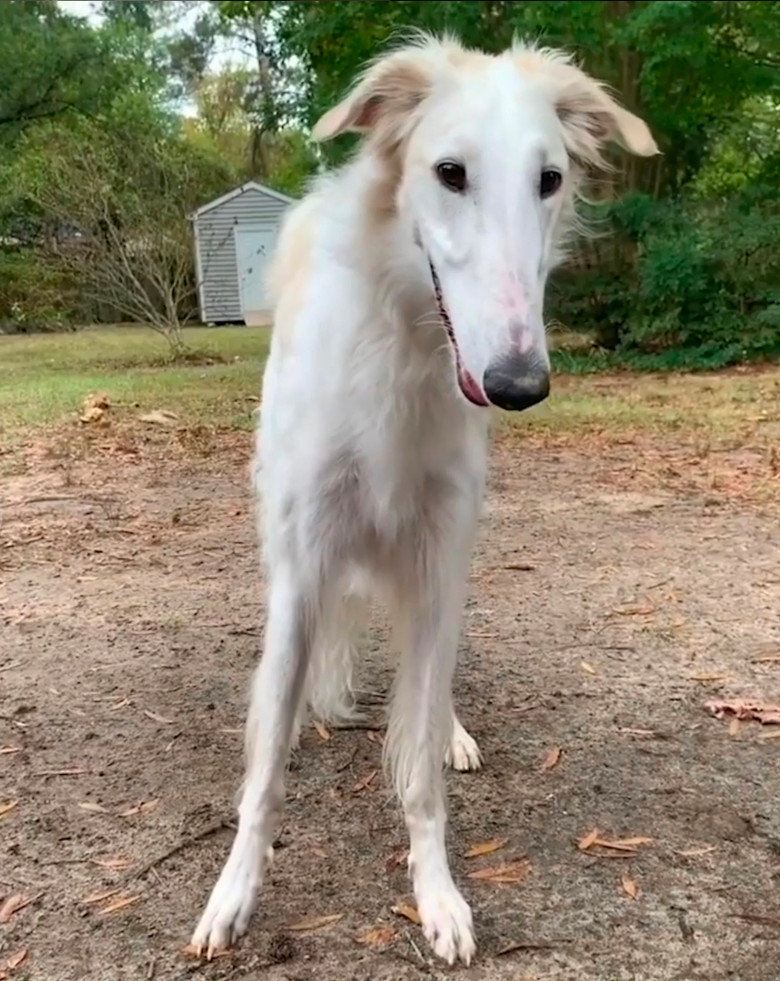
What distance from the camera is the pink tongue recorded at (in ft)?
5.94

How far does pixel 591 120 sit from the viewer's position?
7.29ft

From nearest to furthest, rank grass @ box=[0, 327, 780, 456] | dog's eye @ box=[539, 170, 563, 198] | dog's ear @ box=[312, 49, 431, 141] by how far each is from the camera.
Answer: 1. dog's eye @ box=[539, 170, 563, 198]
2. dog's ear @ box=[312, 49, 431, 141]
3. grass @ box=[0, 327, 780, 456]

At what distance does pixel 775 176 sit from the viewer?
14086 mm

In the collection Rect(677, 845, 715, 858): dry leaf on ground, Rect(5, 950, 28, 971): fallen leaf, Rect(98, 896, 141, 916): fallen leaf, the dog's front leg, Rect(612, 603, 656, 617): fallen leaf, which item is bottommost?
Rect(612, 603, 656, 617): fallen leaf

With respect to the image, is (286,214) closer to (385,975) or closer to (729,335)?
(385,975)

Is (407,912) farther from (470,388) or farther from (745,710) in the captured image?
(745,710)

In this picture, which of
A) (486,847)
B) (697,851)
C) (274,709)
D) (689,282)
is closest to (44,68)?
(689,282)

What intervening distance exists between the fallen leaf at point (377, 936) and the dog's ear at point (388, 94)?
5.66 ft

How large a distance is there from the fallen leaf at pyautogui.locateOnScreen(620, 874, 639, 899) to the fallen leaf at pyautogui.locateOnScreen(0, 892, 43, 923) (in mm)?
1364

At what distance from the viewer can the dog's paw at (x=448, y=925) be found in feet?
7.04

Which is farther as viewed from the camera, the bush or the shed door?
the shed door

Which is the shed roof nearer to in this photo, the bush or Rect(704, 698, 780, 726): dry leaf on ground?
the bush

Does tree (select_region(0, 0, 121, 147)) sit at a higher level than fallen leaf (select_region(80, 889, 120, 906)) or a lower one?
higher

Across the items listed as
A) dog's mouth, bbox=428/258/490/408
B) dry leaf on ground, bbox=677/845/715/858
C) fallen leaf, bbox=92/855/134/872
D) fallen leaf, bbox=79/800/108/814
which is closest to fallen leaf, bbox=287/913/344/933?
fallen leaf, bbox=92/855/134/872
